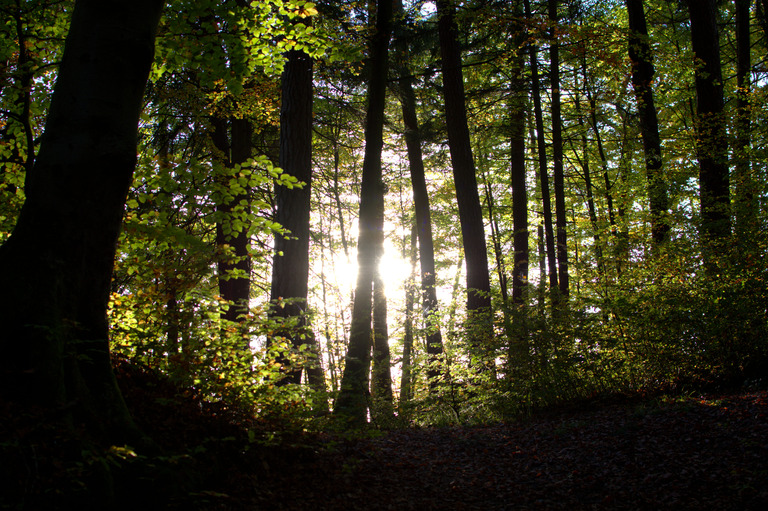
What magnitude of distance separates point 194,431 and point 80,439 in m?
1.08

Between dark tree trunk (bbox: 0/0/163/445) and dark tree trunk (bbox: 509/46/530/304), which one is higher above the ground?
dark tree trunk (bbox: 509/46/530/304)

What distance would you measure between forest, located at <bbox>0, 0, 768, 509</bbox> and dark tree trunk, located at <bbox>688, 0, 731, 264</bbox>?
5 centimetres

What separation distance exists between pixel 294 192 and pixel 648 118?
29.5 feet

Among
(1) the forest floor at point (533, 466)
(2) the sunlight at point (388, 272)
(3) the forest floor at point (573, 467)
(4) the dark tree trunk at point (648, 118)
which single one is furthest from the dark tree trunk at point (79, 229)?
(2) the sunlight at point (388, 272)

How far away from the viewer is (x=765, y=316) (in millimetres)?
6207

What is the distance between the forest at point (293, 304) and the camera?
2.90 metres

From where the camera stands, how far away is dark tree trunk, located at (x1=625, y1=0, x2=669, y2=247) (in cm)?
1016

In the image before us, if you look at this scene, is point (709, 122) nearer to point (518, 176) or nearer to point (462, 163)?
point (462, 163)

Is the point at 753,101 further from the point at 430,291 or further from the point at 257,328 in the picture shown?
the point at 257,328

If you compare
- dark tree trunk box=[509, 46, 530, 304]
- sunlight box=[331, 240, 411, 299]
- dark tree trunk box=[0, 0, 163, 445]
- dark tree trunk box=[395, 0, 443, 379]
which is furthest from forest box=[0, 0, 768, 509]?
sunlight box=[331, 240, 411, 299]

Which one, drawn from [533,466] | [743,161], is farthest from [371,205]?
[743,161]

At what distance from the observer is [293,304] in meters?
7.40

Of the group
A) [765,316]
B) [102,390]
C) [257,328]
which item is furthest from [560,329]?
[102,390]

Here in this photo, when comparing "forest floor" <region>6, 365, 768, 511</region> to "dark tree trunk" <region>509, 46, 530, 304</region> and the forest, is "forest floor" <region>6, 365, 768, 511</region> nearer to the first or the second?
the forest
